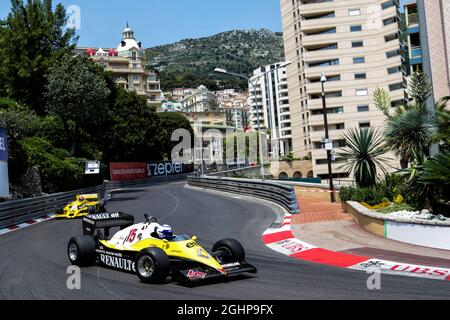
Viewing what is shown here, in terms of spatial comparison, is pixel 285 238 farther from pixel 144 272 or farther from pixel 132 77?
pixel 132 77

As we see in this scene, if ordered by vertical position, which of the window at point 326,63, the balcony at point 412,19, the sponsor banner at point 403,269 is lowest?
the sponsor banner at point 403,269

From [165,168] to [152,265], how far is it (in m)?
65.0

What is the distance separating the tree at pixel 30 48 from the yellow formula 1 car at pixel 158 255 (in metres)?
41.0

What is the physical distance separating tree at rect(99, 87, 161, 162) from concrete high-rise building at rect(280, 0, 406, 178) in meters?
22.9

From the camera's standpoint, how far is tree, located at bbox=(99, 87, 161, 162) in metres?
66.7

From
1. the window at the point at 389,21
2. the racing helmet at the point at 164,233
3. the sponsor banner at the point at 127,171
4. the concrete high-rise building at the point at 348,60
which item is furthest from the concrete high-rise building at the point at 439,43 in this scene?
the sponsor banner at the point at 127,171

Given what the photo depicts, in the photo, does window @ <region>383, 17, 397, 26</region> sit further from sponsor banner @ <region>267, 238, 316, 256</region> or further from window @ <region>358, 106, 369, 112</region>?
sponsor banner @ <region>267, 238, 316, 256</region>

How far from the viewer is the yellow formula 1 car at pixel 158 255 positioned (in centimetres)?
907

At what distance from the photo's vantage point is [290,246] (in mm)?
13352

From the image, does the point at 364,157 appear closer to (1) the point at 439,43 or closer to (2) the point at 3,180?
(1) the point at 439,43

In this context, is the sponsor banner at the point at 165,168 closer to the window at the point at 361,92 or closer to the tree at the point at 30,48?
the tree at the point at 30,48

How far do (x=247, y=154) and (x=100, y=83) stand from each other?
3930cm

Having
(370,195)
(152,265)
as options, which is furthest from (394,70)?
(152,265)

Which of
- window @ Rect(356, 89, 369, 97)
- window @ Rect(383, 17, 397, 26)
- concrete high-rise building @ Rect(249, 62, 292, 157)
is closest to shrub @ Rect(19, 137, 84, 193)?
window @ Rect(356, 89, 369, 97)
